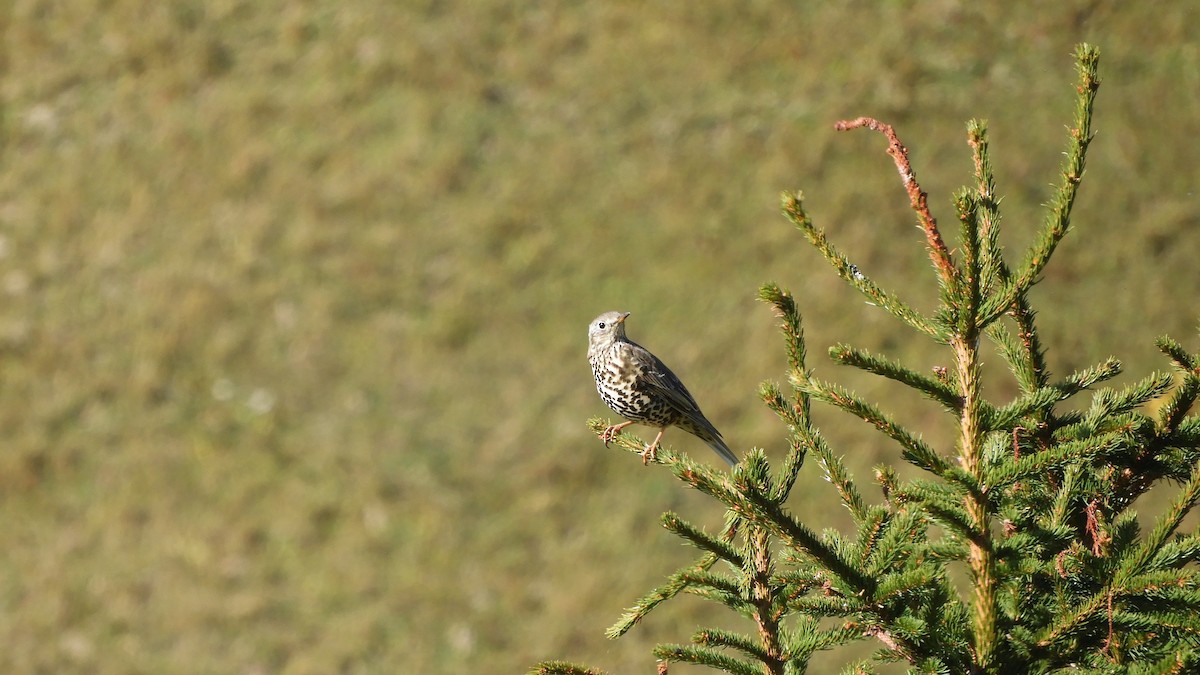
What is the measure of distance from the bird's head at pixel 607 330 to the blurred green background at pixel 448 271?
5.49 meters

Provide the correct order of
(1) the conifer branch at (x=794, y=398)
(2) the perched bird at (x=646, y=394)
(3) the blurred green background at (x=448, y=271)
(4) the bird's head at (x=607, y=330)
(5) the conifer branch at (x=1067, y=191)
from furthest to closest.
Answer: (3) the blurred green background at (x=448, y=271)
(4) the bird's head at (x=607, y=330)
(2) the perched bird at (x=646, y=394)
(1) the conifer branch at (x=794, y=398)
(5) the conifer branch at (x=1067, y=191)

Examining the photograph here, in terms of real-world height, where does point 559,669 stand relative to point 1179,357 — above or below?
below

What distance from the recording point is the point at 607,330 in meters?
6.74

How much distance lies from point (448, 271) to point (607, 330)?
318 inches

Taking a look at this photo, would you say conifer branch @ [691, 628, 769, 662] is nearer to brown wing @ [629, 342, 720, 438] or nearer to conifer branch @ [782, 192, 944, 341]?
conifer branch @ [782, 192, 944, 341]

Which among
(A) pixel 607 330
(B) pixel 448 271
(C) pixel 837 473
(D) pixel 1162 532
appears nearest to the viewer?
(D) pixel 1162 532

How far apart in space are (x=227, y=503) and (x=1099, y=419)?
11470 millimetres

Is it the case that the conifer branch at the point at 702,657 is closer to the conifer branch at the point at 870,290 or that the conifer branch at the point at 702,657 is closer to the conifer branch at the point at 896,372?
the conifer branch at the point at 896,372


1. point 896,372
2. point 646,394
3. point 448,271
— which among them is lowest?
point 896,372

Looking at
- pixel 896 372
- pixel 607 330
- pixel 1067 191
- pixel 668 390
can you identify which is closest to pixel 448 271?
→ pixel 607 330

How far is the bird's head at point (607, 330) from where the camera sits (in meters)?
6.64

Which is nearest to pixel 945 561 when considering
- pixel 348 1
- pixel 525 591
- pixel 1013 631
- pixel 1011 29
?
pixel 1013 631

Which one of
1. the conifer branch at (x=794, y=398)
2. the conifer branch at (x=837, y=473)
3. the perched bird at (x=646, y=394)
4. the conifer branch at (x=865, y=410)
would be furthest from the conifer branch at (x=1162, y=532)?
the perched bird at (x=646, y=394)

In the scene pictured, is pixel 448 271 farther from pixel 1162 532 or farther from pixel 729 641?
pixel 1162 532
